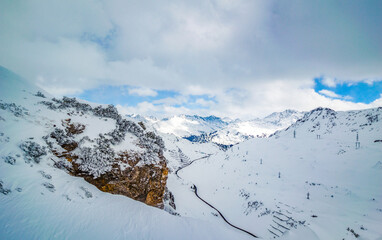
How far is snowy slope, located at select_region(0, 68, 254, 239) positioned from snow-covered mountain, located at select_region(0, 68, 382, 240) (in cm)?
4

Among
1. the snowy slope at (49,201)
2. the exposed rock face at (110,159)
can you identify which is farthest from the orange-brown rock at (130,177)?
the snowy slope at (49,201)

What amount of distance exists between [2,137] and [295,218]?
2527 centimetres

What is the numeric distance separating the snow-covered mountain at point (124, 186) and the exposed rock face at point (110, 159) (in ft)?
0.22

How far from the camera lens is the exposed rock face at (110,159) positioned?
10.6 metres

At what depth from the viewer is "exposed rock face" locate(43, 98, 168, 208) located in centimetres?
1058

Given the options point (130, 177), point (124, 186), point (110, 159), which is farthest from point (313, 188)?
point (110, 159)

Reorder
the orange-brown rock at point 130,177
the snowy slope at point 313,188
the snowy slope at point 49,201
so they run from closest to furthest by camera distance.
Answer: the snowy slope at point 49,201, the orange-brown rock at point 130,177, the snowy slope at point 313,188

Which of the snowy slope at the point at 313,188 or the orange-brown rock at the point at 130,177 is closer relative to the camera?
the orange-brown rock at the point at 130,177

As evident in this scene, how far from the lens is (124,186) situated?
38.1ft

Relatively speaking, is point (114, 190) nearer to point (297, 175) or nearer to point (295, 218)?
point (295, 218)

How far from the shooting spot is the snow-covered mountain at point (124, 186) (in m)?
7.02

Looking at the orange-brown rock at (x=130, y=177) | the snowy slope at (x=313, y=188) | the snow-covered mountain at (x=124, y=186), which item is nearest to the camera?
the snow-covered mountain at (x=124, y=186)

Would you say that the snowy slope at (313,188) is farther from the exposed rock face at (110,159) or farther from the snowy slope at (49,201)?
the exposed rock face at (110,159)

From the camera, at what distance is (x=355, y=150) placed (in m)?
23.4
